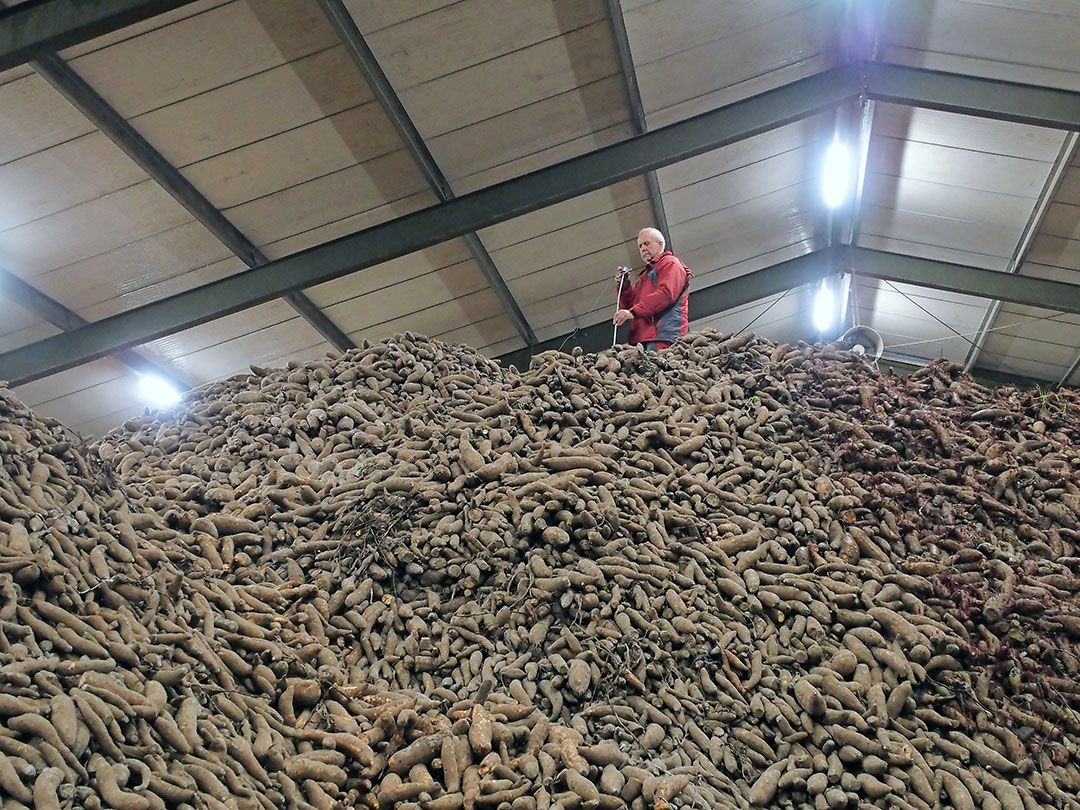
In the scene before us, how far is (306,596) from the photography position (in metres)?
5.91

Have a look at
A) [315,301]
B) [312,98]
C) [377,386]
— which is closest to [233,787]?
[377,386]

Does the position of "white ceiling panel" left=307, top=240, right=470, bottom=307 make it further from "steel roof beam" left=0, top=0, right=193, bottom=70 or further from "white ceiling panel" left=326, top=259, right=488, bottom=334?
"steel roof beam" left=0, top=0, right=193, bottom=70

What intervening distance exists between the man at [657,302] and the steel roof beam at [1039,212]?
3.18m

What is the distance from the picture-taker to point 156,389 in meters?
13.9

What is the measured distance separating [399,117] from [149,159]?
2702 mm

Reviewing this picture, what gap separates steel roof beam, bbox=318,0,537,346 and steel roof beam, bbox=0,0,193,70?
1.59 m

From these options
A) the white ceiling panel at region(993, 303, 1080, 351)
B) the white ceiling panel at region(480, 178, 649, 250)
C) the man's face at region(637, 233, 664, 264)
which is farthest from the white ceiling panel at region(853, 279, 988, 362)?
the man's face at region(637, 233, 664, 264)

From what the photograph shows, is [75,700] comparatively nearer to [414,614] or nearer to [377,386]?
[414,614]

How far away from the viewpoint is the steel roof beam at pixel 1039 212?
11.7m

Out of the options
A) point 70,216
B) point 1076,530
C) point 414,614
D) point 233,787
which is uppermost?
point 70,216

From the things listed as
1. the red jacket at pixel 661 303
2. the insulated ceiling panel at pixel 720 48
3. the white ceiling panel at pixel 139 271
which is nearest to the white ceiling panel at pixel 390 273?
the white ceiling panel at pixel 139 271

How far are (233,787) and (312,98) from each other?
25.5ft

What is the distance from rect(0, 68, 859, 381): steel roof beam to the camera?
1195 cm

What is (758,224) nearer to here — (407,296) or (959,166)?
(959,166)
